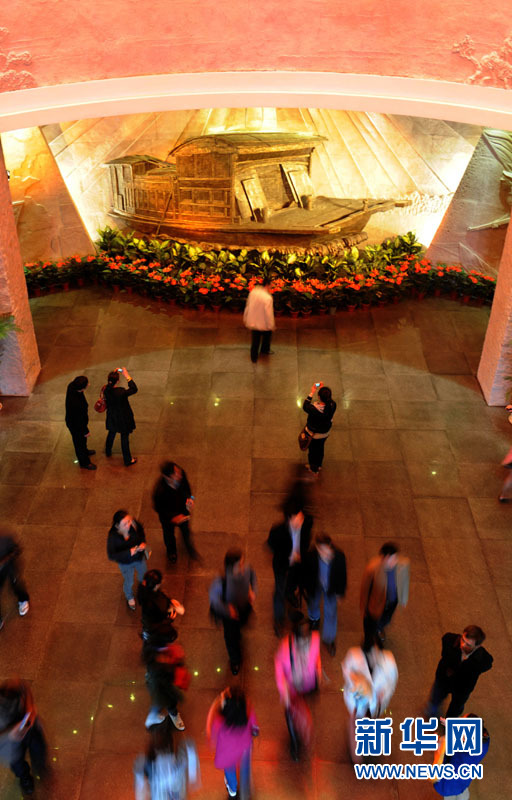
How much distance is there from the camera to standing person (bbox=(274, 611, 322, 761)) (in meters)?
4.84

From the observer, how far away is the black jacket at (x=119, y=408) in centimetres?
733

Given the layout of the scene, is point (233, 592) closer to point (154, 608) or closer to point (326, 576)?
point (154, 608)

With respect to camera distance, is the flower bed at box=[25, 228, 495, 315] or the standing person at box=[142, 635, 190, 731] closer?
the standing person at box=[142, 635, 190, 731]

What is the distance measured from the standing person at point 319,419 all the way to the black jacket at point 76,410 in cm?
239

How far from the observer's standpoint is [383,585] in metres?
5.46

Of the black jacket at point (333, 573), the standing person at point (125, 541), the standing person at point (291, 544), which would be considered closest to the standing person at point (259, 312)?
the standing person at point (291, 544)

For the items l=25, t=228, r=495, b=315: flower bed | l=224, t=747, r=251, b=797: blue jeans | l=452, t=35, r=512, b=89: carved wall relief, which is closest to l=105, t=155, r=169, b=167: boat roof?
l=25, t=228, r=495, b=315: flower bed

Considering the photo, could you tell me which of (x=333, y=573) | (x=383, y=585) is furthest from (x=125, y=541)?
(x=383, y=585)

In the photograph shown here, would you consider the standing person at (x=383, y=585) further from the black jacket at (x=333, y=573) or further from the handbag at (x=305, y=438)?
the handbag at (x=305, y=438)

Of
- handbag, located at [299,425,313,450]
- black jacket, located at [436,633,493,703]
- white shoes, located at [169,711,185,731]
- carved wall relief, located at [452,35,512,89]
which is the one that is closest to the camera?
black jacket, located at [436,633,493,703]

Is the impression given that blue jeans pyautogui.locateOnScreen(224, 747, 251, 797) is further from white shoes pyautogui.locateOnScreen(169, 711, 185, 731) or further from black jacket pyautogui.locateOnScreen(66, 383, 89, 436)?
black jacket pyautogui.locateOnScreen(66, 383, 89, 436)

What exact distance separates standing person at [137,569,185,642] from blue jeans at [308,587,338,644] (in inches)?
52.8

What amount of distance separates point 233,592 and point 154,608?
24.7 inches

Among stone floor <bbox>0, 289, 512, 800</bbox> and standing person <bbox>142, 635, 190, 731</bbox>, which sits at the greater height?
standing person <bbox>142, 635, 190, 731</bbox>
